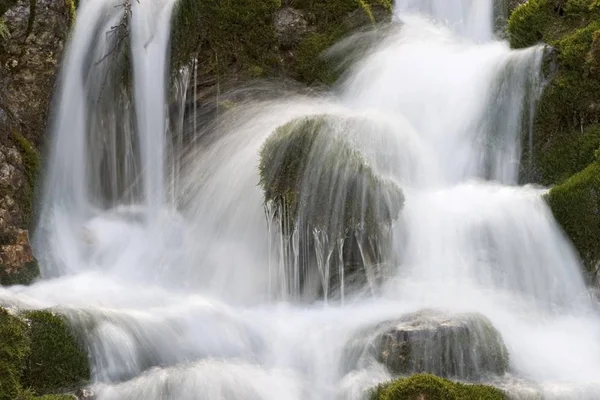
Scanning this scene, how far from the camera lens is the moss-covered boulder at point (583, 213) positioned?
8594mm

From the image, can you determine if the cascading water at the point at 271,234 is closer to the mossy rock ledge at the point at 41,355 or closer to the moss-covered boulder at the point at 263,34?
the mossy rock ledge at the point at 41,355

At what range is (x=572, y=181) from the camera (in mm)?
8977

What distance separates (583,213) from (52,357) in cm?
619

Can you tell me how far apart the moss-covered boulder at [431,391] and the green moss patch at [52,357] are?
2.70 meters

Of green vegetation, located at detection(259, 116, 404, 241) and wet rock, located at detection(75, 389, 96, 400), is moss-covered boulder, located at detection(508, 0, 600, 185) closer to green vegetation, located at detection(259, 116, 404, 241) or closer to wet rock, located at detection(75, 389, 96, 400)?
green vegetation, located at detection(259, 116, 404, 241)

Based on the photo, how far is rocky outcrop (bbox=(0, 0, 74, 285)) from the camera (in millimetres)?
8695

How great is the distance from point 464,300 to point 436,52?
573 centimetres

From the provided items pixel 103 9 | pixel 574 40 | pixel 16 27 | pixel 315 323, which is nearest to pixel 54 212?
pixel 16 27

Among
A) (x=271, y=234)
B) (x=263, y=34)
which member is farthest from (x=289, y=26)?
(x=271, y=234)

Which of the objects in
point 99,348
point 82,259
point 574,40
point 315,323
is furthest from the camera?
point 574,40

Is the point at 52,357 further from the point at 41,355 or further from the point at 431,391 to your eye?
the point at 431,391

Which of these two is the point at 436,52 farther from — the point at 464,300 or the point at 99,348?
the point at 99,348

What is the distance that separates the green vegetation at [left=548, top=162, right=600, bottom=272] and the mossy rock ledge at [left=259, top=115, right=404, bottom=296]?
1908mm

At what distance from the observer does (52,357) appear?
6.55 meters
